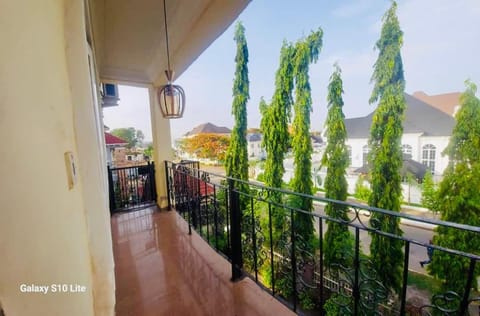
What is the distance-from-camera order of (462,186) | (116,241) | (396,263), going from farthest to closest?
(396,263) → (462,186) → (116,241)

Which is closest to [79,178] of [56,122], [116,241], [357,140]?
[56,122]

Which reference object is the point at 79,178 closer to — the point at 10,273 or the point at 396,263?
the point at 10,273

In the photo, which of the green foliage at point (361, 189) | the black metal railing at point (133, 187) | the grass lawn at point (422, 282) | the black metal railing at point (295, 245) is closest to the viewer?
the black metal railing at point (295, 245)

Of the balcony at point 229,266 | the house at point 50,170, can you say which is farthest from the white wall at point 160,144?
the house at point 50,170

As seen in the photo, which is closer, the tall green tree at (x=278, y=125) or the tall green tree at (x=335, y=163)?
the tall green tree at (x=335, y=163)

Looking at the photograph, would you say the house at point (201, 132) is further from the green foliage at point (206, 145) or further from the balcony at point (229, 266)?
the balcony at point (229, 266)

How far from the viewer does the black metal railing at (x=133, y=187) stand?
3777mm

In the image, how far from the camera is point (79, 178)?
694mm

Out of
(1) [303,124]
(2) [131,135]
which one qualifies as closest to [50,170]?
(1) [303,124]

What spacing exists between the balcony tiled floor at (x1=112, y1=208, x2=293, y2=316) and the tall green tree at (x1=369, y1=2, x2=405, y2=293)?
3.50m

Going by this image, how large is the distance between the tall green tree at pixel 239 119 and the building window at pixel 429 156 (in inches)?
184

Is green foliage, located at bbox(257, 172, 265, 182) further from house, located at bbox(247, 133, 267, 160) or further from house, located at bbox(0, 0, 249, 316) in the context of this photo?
house, located at bbox(0, 0, 249, 316)

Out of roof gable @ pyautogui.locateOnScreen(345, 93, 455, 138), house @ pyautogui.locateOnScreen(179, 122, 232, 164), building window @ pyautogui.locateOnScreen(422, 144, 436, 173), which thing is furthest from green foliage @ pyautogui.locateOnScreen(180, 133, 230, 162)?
building window @ pyautogui.locateOnScreen(422, 144, 436, 173)

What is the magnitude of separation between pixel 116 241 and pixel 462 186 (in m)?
5.55
